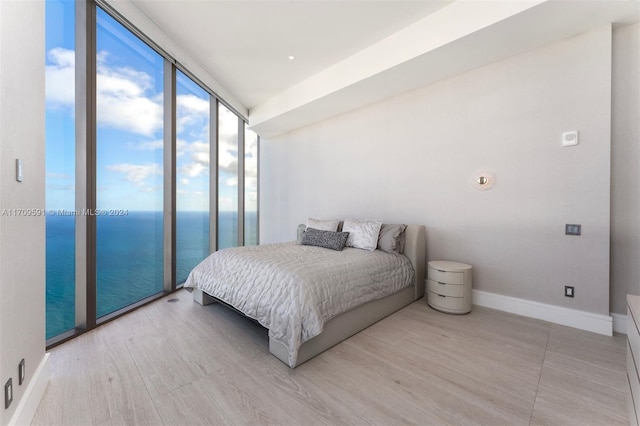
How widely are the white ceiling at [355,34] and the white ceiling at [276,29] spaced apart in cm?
1

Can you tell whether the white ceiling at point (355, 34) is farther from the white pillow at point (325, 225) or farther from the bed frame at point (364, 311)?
the bed frame at point (364, 311)

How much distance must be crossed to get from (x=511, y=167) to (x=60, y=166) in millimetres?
4369

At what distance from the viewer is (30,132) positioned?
1.36 meters

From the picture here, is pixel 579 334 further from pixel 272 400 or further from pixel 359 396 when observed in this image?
pixel 272 400

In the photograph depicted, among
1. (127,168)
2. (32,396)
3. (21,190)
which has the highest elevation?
(127,168)

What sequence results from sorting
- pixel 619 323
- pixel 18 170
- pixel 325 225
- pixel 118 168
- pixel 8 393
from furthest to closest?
pixel 325 225, pixel 118 168, pixel 619 323, pixel 18 170, pixel 8 393

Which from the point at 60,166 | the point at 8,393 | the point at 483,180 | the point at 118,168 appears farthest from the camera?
the point at 483,180

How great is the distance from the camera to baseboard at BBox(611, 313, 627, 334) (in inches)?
86.3

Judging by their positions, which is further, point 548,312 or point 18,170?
point 548,312

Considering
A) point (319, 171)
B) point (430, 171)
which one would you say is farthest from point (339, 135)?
point (430, 171)

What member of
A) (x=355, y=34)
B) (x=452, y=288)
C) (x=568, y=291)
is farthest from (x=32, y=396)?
(x=568, y=291)

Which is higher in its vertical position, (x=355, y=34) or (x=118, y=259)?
(x=355, y=34)

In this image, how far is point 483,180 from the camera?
2830 millimetres

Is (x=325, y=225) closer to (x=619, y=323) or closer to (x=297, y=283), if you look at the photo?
(x=297, y=283)
